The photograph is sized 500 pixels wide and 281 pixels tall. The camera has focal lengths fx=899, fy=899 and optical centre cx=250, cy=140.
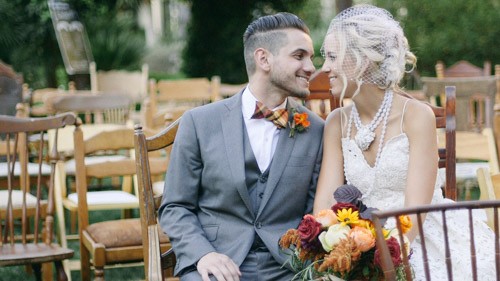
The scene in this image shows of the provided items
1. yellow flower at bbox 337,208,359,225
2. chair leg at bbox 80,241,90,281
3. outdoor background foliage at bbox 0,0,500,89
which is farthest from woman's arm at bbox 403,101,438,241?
outdoor background foliage at bbox 0,0,500,89

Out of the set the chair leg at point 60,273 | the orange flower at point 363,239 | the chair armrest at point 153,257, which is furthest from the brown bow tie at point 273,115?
the chair leg at point 60,273

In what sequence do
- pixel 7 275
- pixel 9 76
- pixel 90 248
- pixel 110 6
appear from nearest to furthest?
1. pixel 90 248
2. pixel 7 275
3. pixel 9 76
4. pixel 110 6

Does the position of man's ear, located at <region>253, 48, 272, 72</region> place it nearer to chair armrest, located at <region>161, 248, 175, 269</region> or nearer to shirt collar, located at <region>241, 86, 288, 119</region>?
shirt collar, located at <region>241, 86, 288, 119</region>

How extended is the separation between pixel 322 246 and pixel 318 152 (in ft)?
2.80

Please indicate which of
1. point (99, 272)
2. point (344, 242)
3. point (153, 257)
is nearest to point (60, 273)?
point (99, 272)

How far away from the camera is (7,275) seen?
19.2 ft

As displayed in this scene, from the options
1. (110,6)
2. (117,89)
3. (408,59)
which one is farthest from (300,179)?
(110,6)

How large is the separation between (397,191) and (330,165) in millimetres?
256

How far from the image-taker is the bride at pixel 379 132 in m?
3.11

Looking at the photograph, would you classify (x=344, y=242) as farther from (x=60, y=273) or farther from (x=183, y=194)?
(x=60, y=273)

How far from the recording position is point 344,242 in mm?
2373

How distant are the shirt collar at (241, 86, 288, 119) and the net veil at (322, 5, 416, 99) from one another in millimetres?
290

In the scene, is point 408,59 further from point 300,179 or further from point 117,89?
point 117,89

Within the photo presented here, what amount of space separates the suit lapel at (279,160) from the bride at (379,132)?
0.14 m
